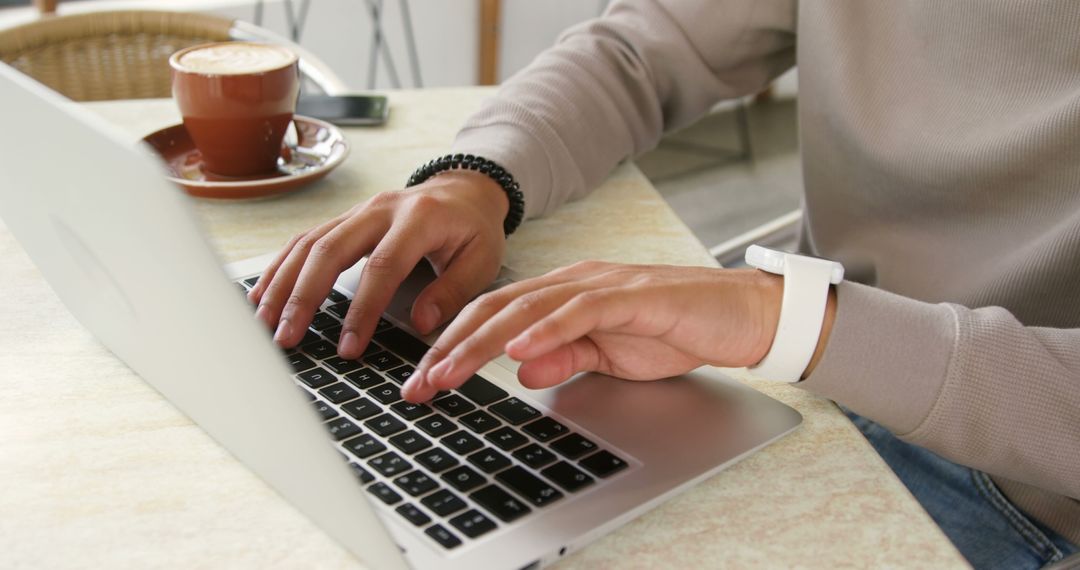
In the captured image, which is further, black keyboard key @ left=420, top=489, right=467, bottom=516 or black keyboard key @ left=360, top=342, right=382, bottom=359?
black keyboard key @ left=360, top=342, right=382, bottom=359

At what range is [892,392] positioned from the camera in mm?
591

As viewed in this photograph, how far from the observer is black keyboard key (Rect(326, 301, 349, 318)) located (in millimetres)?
659

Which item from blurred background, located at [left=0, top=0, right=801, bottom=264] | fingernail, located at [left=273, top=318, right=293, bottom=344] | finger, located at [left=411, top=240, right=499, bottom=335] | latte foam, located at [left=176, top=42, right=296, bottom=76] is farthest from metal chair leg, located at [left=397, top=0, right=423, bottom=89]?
fingernail, located at [left=273, top=318, right=293, bottom=344]

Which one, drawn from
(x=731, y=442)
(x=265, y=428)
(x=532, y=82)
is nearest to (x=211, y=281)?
(x=265, y=428)

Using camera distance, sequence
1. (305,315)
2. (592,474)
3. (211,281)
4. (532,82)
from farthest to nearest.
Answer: (532,82)
(305,315)
(592,474)
(211,281)

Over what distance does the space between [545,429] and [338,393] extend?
0.41 ft

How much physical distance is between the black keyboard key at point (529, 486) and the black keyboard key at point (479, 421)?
4 centimetres

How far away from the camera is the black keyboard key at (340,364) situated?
23.1 inches

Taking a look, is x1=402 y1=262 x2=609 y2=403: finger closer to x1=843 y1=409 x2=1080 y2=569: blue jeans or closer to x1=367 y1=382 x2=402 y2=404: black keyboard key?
x1=367 y1=382 x2=402 y2=404: black keyboard key

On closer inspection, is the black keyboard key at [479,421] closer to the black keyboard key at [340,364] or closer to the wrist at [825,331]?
the black keyboard key at [340,364]

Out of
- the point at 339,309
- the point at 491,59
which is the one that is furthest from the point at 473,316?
the point at 491,59

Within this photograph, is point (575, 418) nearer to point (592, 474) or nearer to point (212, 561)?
point (592, 474)

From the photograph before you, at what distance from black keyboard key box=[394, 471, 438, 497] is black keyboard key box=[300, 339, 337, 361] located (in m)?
0.15

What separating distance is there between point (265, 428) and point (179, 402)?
0.48ft
